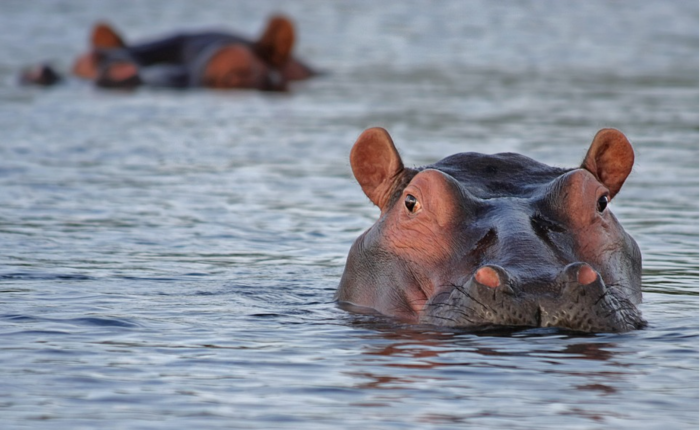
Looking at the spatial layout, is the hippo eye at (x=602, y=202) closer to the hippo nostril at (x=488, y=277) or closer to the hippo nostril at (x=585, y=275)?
the hippo nostril at (x=585, y=275)

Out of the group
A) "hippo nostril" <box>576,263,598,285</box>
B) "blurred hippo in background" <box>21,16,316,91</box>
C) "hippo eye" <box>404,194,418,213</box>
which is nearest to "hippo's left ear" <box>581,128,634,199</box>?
"hippo eye" <box>404,194,418,213</box>

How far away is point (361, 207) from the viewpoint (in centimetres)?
1262

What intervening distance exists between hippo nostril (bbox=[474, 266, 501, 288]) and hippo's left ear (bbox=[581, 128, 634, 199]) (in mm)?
1729

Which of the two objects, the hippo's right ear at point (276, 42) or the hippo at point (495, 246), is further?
the hippo's right ear at point (276, 42)

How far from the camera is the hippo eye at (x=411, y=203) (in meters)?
7.94

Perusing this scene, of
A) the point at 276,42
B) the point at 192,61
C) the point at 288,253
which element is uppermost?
the point at 276,42

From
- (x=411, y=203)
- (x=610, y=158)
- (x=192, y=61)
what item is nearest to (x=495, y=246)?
(x=411, y=203)

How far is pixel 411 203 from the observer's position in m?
7.96

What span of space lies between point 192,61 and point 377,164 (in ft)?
48.5

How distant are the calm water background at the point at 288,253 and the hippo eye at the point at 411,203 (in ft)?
2.10

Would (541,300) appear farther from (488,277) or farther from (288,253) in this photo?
(288,253)

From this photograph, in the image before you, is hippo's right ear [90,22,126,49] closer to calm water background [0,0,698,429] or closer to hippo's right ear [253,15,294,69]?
calm water background [0,0,698,429]

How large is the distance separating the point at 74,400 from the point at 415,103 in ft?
48.8

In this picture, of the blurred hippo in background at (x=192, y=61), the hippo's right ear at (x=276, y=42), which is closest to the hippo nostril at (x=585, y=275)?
the blurred hippo in background at (x=192, y=61)
